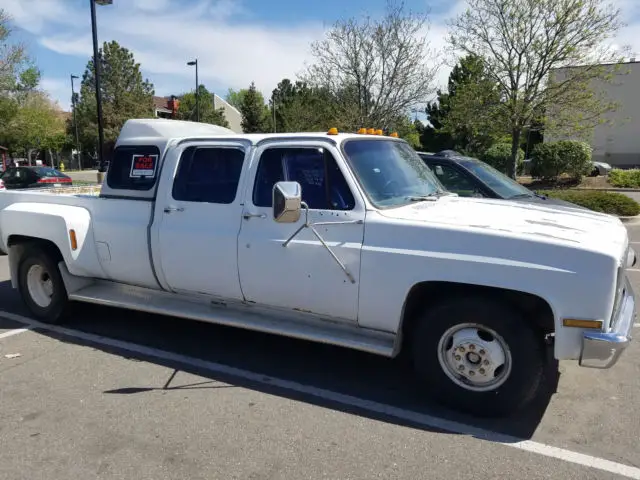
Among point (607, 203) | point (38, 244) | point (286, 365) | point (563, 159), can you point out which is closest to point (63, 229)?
point (38, 244)

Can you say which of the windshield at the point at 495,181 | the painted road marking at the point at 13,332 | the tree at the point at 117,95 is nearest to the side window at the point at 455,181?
the windshield at the point at 495,181

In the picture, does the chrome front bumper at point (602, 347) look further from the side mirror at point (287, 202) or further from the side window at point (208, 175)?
the side window at point (208, 175)

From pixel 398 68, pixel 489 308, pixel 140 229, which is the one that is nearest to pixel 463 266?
pixel 489 308

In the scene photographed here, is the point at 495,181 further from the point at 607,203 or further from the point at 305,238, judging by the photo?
the point at 607,203

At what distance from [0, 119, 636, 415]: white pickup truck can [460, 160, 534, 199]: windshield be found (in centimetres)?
333

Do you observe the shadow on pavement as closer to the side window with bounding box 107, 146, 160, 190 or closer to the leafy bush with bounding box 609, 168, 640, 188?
the side window with bounding box 107, 146, 160, 190

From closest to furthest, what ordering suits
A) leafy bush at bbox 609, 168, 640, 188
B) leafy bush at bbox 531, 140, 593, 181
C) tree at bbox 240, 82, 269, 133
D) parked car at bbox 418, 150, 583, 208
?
parked car at bbox 418, 150, 583, 208, leafy bush at bbox 531, 140, 593, 181, leafy bush at bbox 609, 168, 640, 188, tree at bbox 240, 82, 269, 133

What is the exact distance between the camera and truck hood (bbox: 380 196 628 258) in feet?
11.2

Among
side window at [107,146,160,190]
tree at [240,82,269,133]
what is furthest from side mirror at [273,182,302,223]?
tree at [240,82,269,133]

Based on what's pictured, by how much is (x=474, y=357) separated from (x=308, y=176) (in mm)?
1819

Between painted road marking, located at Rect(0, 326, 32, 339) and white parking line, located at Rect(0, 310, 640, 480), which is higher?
white parking line, located at Rect(0, 310, 640, 480)

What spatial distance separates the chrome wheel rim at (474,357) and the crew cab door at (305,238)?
2.32 ft

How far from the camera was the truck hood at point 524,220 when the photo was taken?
3422 millimetres

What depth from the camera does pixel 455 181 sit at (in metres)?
8.01
